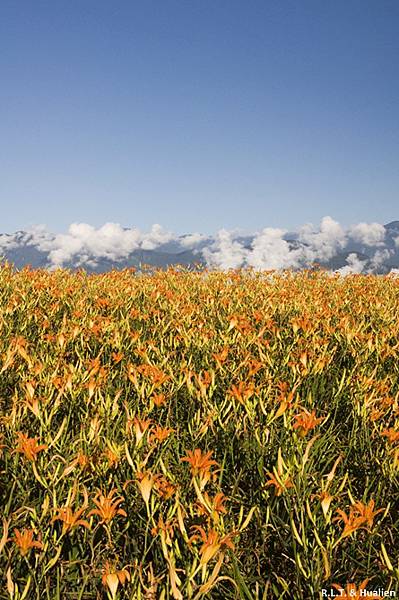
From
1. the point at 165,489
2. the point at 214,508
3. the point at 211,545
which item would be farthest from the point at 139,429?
the point at 211,545

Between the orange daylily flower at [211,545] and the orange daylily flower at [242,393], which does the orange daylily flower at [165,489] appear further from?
the orange daylily flower at [242,393]

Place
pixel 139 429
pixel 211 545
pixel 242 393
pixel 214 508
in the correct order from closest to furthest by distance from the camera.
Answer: pixel 211 545 → pixel 214 508 → pixel 139 429 → pixel 242 393

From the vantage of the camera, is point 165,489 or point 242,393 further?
point 242,393

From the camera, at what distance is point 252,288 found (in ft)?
19.3

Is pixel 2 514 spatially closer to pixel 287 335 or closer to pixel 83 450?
pixel 83 450

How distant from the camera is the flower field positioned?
142cm

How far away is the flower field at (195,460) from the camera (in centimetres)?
142

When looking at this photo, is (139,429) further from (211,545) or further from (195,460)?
(211,545)

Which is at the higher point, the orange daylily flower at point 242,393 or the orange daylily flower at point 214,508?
the orange daylily flower at point 242,393

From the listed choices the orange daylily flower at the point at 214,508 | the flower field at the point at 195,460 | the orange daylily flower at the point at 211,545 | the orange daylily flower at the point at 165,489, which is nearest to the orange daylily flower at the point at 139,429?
the flower field at the point at 195,460

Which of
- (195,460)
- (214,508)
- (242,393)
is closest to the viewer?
(214,508)

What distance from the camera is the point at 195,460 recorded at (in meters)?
1.50

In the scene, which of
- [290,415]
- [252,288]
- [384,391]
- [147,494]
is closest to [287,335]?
[384,391]

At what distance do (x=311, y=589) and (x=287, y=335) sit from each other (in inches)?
101
